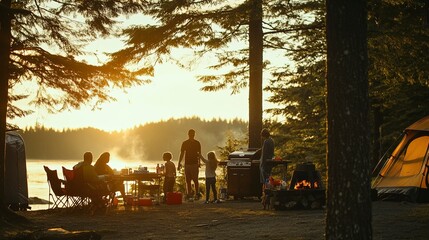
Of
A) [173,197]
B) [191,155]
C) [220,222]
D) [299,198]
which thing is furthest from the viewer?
[191,155]

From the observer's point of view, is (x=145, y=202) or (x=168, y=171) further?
(x=168, y=171)

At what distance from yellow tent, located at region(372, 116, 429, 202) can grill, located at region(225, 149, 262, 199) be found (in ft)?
10.3

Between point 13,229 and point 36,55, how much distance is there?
3.83 metres

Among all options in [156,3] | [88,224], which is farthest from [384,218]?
[156,3]

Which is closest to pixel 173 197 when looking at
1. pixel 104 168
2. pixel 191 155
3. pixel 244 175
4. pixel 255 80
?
pixel 191 155

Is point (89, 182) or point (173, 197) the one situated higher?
point (89, 182)

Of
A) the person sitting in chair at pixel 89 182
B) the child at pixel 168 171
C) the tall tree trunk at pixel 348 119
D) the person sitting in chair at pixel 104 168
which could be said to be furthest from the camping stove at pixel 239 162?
the tall tree trunk at pixel 348 119

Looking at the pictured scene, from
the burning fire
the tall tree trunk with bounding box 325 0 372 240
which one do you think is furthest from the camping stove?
the tall tree trunk with bounding box 325 0 372 240

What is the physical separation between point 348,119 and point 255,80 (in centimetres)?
1264

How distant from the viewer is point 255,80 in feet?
70.3

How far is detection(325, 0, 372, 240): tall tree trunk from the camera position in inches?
349

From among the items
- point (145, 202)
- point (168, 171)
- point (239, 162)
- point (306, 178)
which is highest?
point (239, 162)

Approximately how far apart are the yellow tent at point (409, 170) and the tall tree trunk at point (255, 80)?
16.3 ft

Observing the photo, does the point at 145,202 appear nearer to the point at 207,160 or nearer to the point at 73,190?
the point at 207,160
